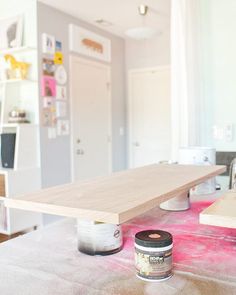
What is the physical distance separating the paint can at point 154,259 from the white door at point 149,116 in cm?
388

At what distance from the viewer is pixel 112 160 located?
4836mm

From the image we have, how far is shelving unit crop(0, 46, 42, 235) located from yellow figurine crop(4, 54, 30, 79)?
6 cm

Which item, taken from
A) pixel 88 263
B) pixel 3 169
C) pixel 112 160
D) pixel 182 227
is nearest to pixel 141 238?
pixel 88 263

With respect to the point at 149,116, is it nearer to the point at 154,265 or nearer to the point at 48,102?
the point at 48,102

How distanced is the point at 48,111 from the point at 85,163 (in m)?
0.93

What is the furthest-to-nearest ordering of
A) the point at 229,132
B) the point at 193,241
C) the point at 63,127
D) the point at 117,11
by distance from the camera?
the point at 63,127 < the point at 117,11 < the point at 229,132 < the point at 193,241

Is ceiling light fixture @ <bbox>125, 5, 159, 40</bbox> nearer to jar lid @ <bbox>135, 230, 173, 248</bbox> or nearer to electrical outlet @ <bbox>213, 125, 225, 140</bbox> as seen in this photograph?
electrical outlet @ <bbox>213, 125, 225, 140</bbox>

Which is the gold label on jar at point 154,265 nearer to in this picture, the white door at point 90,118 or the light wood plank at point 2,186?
the light wood plank at point 2,186

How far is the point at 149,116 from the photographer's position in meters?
4.93

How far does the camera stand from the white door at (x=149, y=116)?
4.78 meters

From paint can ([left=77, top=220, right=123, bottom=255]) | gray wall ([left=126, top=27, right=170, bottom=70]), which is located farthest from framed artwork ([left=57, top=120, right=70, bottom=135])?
paint can ([left=77, top=220, right=123, bottom=255])

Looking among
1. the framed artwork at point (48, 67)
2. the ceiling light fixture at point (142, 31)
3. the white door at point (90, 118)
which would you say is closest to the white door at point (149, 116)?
the white door at point (90, 118)

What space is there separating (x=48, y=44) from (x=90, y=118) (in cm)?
112

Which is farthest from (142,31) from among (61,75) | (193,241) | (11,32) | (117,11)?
(193,241)
